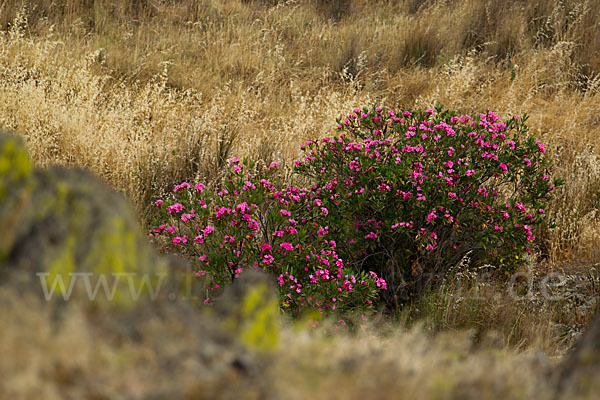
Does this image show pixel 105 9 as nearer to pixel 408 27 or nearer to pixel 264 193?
pixel 408 27

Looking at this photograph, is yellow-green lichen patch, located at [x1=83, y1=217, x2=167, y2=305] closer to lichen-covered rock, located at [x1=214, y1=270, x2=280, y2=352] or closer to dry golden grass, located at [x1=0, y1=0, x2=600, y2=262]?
lichen-covered rock, located at [x1=214, y1=270, x2=280, y2=352]

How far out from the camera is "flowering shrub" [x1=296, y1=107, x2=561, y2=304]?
11.2 ft

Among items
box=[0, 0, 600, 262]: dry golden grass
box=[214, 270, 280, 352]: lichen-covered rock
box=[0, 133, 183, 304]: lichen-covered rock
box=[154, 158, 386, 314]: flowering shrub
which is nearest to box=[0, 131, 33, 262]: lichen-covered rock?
box=[0, 133, 183, 304]: lichen-covered rock

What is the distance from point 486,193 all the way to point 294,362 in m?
2.81

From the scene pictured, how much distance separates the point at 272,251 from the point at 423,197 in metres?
0.93

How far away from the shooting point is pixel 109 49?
268 inches

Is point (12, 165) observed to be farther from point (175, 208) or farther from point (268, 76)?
point (268, 76)

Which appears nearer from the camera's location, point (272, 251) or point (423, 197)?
point (272, 251)

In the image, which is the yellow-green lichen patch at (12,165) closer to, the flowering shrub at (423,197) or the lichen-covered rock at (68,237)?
the lichen-covered rock at (68,237)

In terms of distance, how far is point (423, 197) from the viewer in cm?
334

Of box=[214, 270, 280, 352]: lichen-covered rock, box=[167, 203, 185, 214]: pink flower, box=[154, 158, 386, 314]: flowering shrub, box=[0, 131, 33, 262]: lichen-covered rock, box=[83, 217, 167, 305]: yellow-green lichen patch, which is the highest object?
box=[0, 131, 33, 262]: lichen-covered rock

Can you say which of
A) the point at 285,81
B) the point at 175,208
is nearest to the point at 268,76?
the point at 285,81

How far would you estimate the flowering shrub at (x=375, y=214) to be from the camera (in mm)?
3051

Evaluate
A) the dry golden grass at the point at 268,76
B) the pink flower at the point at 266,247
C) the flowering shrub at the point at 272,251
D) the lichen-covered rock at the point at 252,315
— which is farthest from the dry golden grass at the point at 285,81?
the lichen-covered rock at the point at 252,315
